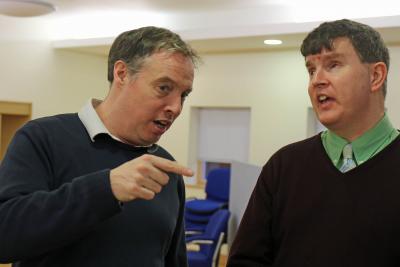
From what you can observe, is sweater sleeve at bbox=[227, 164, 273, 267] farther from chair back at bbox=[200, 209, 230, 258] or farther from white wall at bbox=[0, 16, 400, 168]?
white wall at bbox=[0, 16, 400, 168]

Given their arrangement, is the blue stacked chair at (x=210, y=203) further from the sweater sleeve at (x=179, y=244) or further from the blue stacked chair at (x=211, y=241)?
the sweater sleeve at (x=179, y=244)

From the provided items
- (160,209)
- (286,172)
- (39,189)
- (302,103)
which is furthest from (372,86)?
(302,103)

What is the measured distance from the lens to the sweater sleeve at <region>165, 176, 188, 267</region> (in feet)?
5.45

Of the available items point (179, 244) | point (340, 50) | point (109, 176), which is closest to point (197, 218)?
point (179, 244)

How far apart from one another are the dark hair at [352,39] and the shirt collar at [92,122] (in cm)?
58

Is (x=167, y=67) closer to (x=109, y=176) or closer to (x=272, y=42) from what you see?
(x=109, y=176)

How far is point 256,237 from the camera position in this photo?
4.88 ft

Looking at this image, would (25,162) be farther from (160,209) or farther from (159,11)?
(159,11)

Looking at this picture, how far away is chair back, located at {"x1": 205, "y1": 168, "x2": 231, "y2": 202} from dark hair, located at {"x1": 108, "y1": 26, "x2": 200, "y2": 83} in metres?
4.43

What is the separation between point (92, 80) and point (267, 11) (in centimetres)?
287

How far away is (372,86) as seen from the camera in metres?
1.51

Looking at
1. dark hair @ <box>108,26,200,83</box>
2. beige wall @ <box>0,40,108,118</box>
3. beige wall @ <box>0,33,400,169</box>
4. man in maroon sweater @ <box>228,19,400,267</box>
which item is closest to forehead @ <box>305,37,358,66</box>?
man in maroon sweater @ <box>228,19,400,267</box>

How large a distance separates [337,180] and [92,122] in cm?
66

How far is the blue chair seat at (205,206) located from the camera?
5.68 metres
